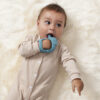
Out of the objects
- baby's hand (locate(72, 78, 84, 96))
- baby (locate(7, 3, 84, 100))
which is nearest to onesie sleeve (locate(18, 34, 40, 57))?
baby (locate(7, 3, 84, 100))

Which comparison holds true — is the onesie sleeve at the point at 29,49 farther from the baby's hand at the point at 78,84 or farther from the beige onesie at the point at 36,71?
the baby's hand at the point at 78,84

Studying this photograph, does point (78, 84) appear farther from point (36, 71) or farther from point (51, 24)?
point (51, 24)

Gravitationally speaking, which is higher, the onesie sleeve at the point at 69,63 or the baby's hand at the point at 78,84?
the onesie sleeve at the point at 69,63

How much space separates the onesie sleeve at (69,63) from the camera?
1.18 metres

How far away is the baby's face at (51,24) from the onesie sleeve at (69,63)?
0.10 meters

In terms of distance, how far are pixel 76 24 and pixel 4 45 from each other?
0.47 metres

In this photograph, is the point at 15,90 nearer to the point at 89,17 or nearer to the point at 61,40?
the point at 61,40

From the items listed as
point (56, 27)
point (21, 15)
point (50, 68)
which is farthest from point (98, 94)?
point (21, 15)

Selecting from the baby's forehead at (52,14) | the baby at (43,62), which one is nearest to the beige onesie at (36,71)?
the baby at (43,62)

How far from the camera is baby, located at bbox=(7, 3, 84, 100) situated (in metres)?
1.21

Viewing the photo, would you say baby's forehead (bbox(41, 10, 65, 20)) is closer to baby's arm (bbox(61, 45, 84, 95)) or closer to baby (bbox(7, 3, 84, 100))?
baby (bbox(7, 3, 84, 100))

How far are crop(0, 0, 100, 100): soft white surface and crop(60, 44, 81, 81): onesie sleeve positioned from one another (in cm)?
7

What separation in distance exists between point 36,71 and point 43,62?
67 mm

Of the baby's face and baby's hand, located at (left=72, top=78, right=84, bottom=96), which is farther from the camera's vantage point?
the baby's face
